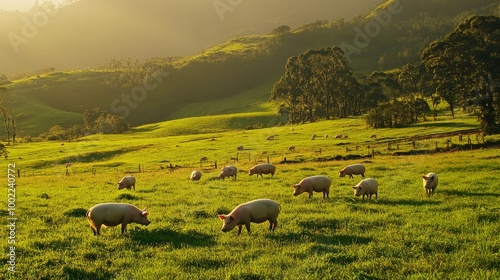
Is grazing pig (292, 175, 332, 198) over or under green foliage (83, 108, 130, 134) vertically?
under

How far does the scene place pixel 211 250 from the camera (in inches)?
476

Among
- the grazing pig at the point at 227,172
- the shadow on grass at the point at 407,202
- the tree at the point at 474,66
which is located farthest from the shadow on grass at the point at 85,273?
the tree at the point at 474,66

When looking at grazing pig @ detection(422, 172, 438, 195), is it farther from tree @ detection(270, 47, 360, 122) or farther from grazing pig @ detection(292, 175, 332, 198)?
tree @ detection(270, 47, 360, 122)

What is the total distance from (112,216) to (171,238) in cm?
245

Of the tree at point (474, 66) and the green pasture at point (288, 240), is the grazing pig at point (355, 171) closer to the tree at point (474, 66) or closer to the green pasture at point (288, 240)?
the green pasture at point (288, 240)

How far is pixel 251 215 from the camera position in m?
14.4

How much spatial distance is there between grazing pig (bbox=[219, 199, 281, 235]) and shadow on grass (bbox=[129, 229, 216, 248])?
845mm

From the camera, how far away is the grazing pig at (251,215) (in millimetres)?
13927

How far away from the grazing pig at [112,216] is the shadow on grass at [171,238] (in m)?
0.54

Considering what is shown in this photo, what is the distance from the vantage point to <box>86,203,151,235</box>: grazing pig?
14289 mm

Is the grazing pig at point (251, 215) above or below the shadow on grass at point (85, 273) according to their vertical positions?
above

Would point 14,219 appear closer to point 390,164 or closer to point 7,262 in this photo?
point 7,262

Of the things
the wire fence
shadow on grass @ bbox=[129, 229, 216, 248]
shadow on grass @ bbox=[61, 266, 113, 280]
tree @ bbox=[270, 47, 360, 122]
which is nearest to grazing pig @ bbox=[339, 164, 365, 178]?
the wire fence

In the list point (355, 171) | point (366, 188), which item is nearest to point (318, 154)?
point (355, 171)
